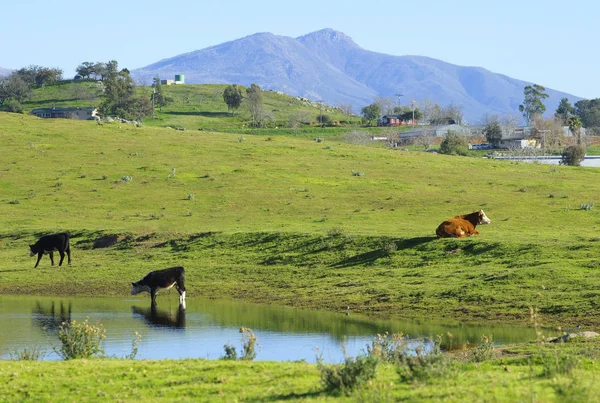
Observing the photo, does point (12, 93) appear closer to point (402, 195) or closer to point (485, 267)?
point (402, 195)

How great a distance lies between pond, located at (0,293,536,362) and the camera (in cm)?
2380

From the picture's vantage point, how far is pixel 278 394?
1432cm

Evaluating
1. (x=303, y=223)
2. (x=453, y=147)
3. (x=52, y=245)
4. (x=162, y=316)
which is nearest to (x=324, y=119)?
(x=453, y=147)

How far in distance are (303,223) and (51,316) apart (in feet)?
62.9

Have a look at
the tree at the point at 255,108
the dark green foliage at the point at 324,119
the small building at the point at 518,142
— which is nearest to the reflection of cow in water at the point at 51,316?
the small building at the point at 518,142

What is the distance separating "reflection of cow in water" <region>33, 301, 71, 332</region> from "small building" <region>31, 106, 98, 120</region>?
121m

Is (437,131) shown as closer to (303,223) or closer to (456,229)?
(303,223)

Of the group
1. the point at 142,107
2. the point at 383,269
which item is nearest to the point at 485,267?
the point at 383,269

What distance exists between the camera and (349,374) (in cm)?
1414

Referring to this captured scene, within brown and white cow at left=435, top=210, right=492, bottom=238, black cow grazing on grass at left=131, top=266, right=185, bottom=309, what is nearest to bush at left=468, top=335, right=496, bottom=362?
black cow grazing on grass at left=131, top=266, right=185, bottom=309

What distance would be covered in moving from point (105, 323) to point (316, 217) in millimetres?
22353

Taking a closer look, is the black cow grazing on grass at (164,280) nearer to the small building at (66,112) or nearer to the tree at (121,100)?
the tree at (121,100)

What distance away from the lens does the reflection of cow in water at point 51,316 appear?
28.1 meters

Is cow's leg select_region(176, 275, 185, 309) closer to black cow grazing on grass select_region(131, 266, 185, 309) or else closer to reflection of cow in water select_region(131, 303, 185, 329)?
black cow grazing on grass select_region(131, 266, 185, 309)
